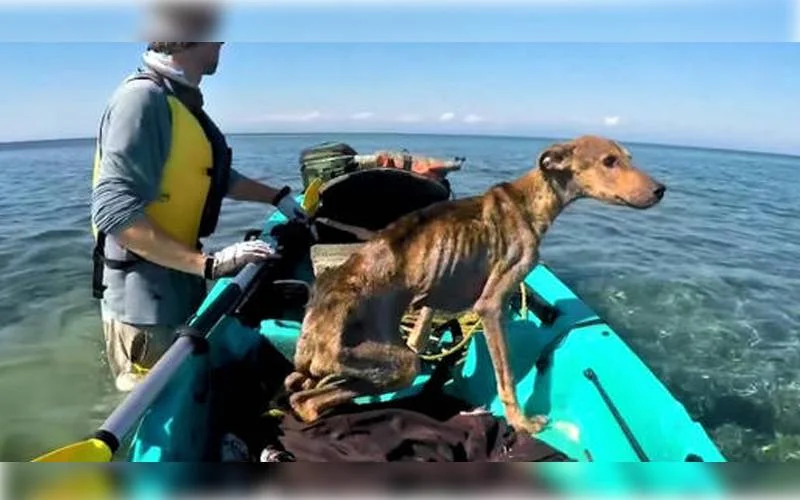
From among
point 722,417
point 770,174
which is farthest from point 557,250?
point 770,174

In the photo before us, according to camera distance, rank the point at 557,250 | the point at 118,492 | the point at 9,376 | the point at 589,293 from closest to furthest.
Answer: the point at 118,492 < the point at 9,376 < the point at 589,293 < the point at 557,250

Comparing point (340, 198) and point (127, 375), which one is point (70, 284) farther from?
point (127, 375)

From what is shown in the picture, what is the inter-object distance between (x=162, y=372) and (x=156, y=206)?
115cm

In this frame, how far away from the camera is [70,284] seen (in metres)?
11.1

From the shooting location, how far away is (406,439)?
3.94 meters

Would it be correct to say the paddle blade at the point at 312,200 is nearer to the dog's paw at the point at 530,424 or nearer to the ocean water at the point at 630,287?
the ocean water at the point at 630,287

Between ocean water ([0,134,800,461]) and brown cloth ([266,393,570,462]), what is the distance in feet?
5.26

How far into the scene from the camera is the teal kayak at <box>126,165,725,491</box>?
3727mm

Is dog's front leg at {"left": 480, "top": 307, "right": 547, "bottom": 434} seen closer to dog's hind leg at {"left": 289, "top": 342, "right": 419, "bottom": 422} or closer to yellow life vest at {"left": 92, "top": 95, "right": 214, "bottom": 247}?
dog's hind leg at {"left": 289, "top": 342, "right": 419, "bottom": 422}

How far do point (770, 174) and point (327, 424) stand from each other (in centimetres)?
1917

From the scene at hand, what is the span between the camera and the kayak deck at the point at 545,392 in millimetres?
3727

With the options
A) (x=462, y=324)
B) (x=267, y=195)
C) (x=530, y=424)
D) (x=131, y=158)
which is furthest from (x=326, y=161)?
(x=530, y=424)

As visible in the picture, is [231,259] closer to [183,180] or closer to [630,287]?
[183,180]

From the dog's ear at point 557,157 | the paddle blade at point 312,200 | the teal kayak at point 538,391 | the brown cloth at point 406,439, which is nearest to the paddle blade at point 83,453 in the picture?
the teal kayak at point 538,391
